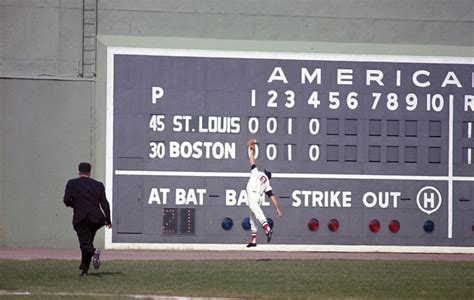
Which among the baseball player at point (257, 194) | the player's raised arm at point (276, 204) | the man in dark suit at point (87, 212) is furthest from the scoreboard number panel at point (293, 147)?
the man in dark suit at point (87, 212)

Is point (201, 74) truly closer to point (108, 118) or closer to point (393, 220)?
point (108, 118)

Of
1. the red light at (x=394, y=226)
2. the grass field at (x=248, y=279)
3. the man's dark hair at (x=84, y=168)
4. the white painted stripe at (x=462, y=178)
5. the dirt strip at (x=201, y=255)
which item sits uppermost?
the man's dark hair at (x=84, y=168)

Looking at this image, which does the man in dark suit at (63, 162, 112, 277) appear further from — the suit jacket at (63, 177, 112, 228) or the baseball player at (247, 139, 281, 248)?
the baseball player at (247, 139, 281, 248)

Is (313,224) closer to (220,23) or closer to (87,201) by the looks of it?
(220,23)

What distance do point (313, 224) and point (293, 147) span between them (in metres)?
1.42

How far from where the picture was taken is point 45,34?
22078mm

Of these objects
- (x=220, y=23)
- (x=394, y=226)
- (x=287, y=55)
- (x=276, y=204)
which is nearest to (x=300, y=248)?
(x=394, y=226)

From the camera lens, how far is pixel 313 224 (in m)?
22.2

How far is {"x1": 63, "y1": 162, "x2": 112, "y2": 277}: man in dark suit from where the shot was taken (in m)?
17.0

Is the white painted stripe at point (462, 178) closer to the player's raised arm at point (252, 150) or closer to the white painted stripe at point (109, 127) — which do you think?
the player's raised arm at point (252, 150)

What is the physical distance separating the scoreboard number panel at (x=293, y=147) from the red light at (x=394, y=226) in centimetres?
A: 3

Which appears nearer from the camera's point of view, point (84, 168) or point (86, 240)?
point (86, 240)

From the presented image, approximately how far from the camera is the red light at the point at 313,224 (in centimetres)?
2219

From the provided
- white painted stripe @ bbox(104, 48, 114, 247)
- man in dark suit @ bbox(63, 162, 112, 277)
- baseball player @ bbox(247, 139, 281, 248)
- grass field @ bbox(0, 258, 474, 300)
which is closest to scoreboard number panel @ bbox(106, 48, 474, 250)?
white painted stripe @ bbox(104, 48, 114, 247)
